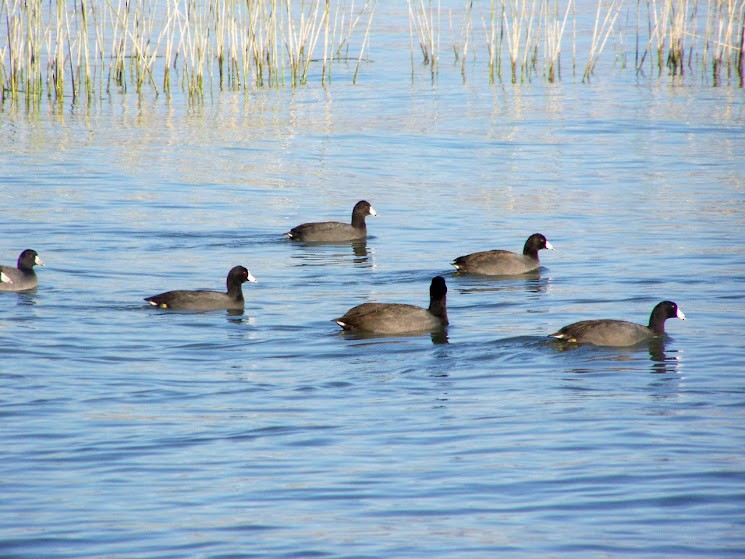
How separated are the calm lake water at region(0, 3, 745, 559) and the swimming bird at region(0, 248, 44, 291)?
140 millimetres

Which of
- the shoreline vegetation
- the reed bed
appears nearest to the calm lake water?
the reed bed

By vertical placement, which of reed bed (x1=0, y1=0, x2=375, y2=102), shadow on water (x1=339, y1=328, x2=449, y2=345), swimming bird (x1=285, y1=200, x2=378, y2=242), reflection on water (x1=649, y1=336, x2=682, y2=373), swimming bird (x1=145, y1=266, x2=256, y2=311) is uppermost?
reed bed (x1=0, y1=0, x2=375, y2=102)

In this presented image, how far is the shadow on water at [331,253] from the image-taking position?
1611cm

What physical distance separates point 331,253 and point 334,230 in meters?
0.39

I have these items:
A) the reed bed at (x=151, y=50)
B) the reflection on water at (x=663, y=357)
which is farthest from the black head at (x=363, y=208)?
the reflection on water at (x=663, y=357)

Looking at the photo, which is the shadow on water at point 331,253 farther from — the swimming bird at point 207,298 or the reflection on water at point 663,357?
the reflection on water at point 663,357

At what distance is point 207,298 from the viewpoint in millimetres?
13180

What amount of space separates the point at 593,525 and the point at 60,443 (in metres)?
3.75

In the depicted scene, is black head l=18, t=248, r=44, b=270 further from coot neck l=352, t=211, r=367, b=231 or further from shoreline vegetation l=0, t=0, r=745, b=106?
shoreline vegetation l=0, t=0, r=745, b=106

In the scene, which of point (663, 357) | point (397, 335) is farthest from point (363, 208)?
point (663, 357)

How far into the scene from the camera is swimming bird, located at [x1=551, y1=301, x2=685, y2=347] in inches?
442

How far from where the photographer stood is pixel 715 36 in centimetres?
3553

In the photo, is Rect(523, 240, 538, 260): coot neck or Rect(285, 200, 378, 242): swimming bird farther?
Rect(285, 200, 378, 242): swimming bird

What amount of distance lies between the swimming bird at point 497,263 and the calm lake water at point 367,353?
169 mm
